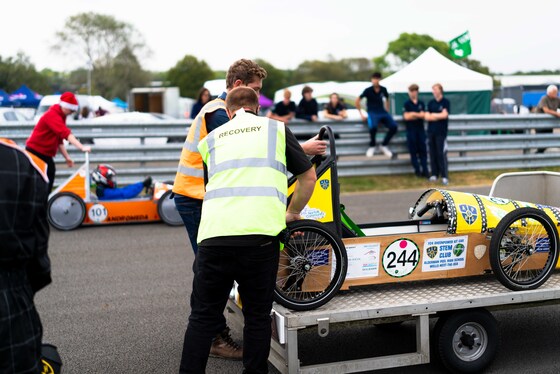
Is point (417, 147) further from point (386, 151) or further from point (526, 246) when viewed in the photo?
point (526, 246)

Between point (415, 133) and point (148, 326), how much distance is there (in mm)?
9355

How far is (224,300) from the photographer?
4125 mm

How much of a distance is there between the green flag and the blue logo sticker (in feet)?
55.0

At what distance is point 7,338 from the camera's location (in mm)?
2832

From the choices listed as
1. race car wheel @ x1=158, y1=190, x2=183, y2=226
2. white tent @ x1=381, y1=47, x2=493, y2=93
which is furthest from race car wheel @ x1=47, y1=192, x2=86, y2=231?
white tent @ x1=381, y1=47, x2=493, y2=93

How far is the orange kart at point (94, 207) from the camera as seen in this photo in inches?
405

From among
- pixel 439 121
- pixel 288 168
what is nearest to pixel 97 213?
pixel 439 121

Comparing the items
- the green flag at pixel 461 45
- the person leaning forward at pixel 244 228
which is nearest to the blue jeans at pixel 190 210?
the person leaning forward at pixel 244 228

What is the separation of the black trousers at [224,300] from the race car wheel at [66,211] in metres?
6.71

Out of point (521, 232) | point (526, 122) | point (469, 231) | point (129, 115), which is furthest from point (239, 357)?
point (129, 115)

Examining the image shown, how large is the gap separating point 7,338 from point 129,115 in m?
23.6

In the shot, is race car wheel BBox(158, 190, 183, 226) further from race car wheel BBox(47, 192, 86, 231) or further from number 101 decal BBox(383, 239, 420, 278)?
number 101 decal BBox(383, 239, 420, 278)

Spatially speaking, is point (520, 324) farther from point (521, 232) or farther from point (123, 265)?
point (123, 265)

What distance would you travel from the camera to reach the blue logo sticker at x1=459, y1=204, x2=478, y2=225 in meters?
5.04
